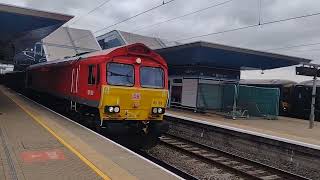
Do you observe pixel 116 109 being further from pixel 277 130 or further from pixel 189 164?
pixel 277 130

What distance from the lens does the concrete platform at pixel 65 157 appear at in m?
7.36

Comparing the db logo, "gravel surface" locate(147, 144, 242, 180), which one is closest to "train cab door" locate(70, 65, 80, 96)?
the db logo

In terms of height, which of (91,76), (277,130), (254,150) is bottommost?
(254,150)

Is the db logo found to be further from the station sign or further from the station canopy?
the station sign

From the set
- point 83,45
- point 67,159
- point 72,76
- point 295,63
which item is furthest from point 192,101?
point 83,45

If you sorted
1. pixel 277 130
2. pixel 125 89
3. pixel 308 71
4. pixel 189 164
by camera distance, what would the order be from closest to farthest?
1. pixel 189 164
2. pixel 125 89
3. pixel 277 130
4. pixel 308 71

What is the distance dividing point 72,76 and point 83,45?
35.1 metres

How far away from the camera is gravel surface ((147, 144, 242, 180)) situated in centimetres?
1083

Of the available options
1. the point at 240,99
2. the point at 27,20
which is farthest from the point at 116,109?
the point at 240,99

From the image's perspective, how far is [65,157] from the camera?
342 inches

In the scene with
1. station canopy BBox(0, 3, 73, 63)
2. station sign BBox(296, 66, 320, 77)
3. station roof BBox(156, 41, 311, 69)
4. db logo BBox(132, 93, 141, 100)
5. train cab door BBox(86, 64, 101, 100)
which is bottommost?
db logo BBox(132, 93, 141, 100)

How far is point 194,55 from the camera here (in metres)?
22.5

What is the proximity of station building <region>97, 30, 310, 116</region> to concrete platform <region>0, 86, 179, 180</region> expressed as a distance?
11110mm

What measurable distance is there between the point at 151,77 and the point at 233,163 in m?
3.68
